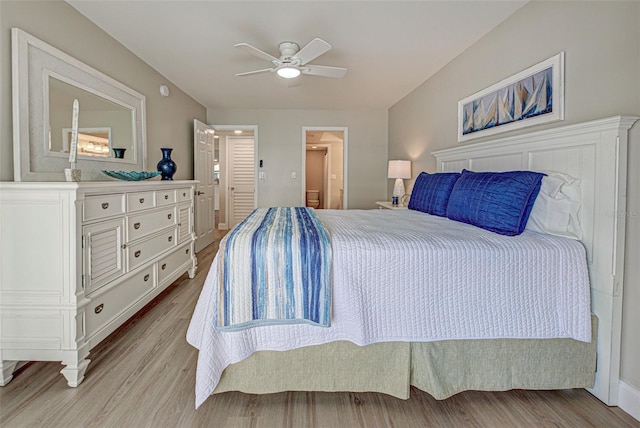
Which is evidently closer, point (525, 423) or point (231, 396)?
point (525, 423)

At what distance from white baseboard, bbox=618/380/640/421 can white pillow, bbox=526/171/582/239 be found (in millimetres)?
718

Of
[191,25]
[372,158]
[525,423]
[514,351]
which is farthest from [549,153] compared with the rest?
[372,158]

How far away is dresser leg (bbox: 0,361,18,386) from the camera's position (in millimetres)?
1691

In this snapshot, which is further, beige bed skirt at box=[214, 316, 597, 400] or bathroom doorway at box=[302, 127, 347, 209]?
bathroom doorway at box=[302, 127, 347, 209]

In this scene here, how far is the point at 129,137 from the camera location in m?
3.05

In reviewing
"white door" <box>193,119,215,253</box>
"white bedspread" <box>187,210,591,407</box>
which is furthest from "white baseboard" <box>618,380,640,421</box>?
"white door" <box>193,119,215,253</box>

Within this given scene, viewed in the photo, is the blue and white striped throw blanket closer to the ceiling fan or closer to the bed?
the bed

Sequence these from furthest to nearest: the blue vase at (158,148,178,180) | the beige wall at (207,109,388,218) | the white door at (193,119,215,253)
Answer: the beige wall at (207,109,388,218)
the white door at (193,119,215,253)
the blue vase at (158,148,178,180)

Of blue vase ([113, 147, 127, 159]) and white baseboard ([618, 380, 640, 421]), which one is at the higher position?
→ blue vase ([113, 147, 127, 159])

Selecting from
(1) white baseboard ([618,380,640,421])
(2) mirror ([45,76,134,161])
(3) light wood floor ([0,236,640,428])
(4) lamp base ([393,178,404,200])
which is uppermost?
(2) mirror ([45,76,134,161])

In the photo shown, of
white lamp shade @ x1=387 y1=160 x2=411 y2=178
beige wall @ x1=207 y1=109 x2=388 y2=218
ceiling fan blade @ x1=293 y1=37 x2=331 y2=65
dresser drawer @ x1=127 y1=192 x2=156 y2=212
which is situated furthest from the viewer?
beige wall @ x1=207 y1=109 x2=388 y2=218

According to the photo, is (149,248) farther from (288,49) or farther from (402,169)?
(402,169)

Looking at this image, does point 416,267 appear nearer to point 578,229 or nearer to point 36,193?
point 578,229

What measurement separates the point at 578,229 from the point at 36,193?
2.78 m
